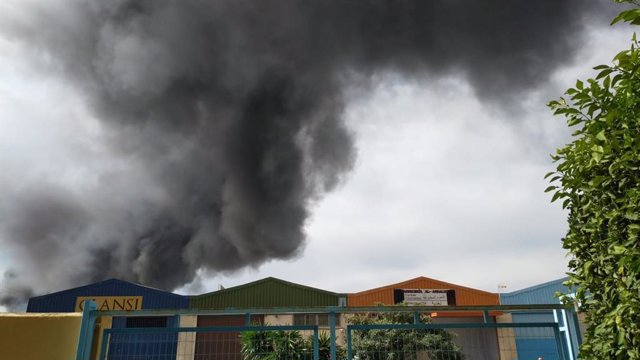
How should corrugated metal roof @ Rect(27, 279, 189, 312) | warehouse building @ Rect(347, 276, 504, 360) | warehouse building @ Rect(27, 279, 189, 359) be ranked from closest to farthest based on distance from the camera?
warehouse building @ Rect(27, 279, 189, 359) < corrugated metal roof @ Rect(27, 279, 189, 312) < warehouse building @ Rect(347, 276, 504, 360)

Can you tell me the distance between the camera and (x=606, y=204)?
354cm

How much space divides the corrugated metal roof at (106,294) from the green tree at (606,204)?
2247 cm

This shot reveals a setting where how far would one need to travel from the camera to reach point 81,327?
4.81m

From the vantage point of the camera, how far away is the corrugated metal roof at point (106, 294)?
23.2 m

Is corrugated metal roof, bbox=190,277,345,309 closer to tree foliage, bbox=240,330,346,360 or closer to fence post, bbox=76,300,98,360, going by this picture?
tree foliage, bbox=240,330,346,360

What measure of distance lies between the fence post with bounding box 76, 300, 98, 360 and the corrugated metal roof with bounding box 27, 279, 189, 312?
19.5 m

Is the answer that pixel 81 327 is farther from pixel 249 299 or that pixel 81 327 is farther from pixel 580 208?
pixel 249 299

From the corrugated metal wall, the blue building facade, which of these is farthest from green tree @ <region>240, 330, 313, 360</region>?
the corrugated metal wall

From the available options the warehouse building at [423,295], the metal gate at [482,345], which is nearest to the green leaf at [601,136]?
the metal gate at [482,345]

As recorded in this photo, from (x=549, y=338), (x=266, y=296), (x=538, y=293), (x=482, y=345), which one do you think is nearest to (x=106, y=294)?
(x=266, y=296)

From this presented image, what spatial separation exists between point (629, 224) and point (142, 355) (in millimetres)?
5082

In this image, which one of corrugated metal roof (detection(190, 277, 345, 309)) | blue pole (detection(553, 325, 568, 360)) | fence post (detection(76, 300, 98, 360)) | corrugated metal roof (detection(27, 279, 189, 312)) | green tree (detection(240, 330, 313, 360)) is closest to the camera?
fence post (detection(76, 300, 98, 360))

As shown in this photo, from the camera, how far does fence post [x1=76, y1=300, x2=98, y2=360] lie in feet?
15.6

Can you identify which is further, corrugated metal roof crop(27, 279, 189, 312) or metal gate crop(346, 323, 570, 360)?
corrugated metal roof crop(27, 279, 189, 312)
